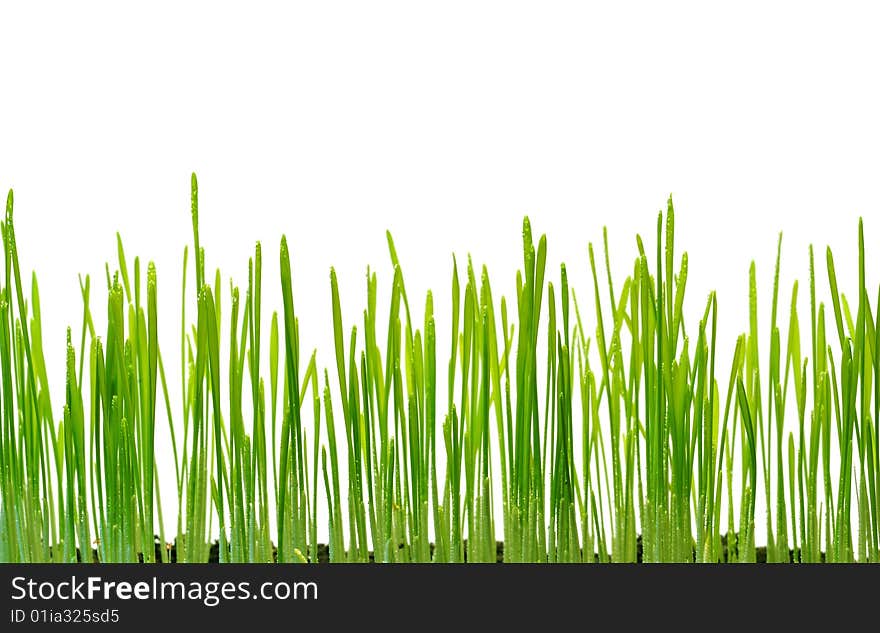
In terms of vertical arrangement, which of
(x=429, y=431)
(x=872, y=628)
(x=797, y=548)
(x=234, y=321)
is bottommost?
(x=872, y=628)

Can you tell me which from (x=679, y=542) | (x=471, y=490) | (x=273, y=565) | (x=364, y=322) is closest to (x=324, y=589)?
(x=273, y=565)

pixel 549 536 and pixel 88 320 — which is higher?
pixel 88 320

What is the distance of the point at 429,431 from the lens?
139cm

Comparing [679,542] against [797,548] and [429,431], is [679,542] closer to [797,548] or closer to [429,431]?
[797,548]

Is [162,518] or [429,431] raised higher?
[429,431]

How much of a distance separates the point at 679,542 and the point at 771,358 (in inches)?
11.6

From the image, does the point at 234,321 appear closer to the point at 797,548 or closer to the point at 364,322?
the point at 364,322

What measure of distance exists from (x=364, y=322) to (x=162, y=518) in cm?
42

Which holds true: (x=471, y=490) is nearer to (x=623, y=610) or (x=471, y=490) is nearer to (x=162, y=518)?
(x=623, y=610)

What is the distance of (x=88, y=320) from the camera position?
4.75 ft

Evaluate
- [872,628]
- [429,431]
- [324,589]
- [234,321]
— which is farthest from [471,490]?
[872,628]

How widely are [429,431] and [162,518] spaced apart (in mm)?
421

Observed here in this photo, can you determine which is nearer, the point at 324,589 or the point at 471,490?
the point at 324,589

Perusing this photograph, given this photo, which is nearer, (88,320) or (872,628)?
(872,628)
